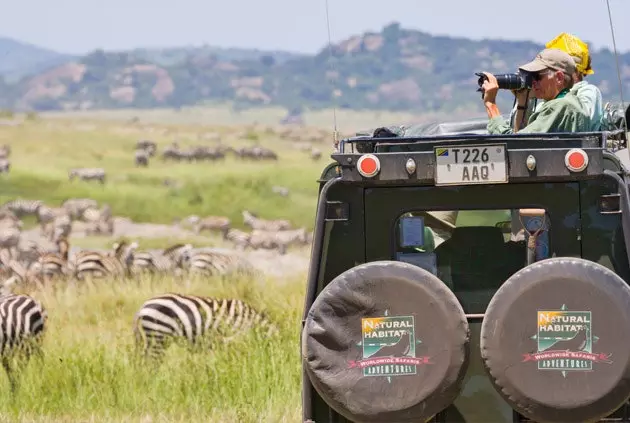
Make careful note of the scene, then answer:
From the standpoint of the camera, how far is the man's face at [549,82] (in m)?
7.95

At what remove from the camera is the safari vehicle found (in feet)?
20.7

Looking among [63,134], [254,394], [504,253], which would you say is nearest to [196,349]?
[254,394]

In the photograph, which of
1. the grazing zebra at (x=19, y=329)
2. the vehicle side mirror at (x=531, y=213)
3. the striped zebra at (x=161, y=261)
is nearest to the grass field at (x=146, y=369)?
the grazing zebra at (x=19, y=329)

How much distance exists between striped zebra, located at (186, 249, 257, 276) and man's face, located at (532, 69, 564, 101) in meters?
14.1

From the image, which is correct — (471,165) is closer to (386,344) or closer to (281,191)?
(386,344)

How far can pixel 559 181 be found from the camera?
22.3 feet

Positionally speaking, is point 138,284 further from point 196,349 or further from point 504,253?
point 504,253

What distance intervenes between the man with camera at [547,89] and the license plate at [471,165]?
84 centimetres

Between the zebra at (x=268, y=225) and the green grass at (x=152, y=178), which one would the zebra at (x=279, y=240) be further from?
the green grass at (x=152, y=178)

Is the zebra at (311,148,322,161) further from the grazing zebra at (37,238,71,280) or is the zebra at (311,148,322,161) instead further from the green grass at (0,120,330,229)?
the grazing zebra at (37,238,71,280)

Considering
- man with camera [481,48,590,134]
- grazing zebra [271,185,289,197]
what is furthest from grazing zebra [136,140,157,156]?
man with camera [481,48,590,134]

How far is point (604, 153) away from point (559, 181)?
28 cm

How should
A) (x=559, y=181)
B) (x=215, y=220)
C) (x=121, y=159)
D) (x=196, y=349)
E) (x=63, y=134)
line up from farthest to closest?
(x=63, y=134) → (x=121, y=159) → (x=215, y=220) → (x=196, y=349) → (x=559, y=181)

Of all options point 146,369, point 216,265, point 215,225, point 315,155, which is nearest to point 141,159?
point 315,155
